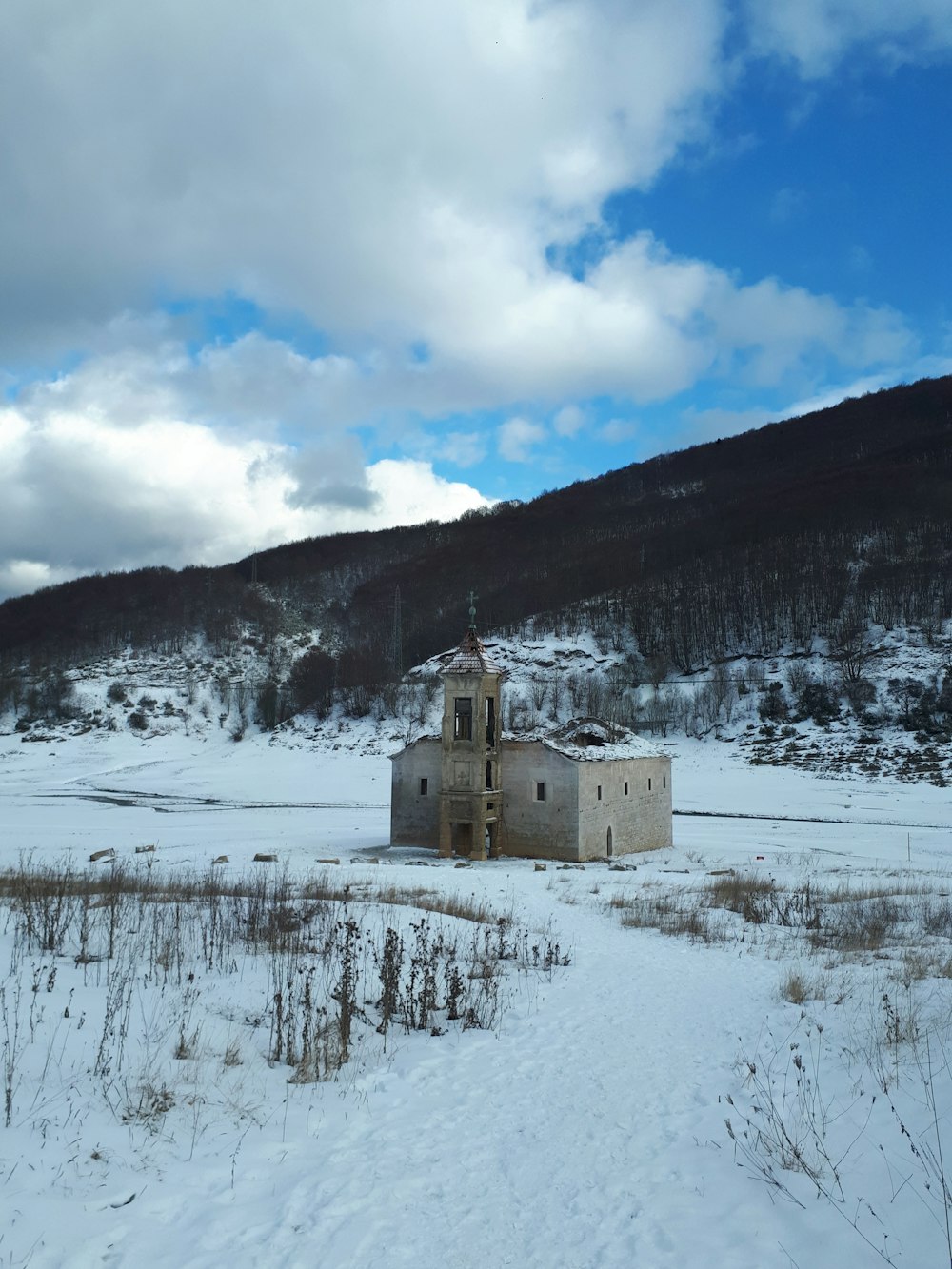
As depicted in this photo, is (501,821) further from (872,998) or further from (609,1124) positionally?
(609,1124)

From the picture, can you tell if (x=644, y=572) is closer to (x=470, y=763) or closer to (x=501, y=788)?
(x=501, y=788)

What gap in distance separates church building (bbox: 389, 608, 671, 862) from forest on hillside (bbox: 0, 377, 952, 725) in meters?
56.8

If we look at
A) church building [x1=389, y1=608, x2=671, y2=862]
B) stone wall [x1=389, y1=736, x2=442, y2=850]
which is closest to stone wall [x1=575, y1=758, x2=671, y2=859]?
church building [x1=389, y1=608, x2=671, y2=862]

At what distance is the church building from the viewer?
3347 centimetres

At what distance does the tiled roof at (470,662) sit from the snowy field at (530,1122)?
22.6 metres

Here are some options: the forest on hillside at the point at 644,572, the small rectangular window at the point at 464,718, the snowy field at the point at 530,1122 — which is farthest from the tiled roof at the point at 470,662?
the forest on hillside at the point at 644,572

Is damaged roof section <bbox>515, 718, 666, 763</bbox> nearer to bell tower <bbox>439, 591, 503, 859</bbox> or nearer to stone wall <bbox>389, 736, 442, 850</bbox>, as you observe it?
bell tower <bbox>439, 591, 503, 859</bbox>

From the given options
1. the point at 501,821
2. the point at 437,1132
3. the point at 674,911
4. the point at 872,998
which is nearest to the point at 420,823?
the point at 501,821

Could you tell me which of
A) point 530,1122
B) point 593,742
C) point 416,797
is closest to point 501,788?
point 416,797

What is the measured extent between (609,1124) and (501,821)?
1144 inches

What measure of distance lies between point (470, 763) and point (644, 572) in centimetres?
9263

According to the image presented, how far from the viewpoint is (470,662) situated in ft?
116

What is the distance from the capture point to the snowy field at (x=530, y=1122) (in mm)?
4355

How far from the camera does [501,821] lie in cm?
3466
